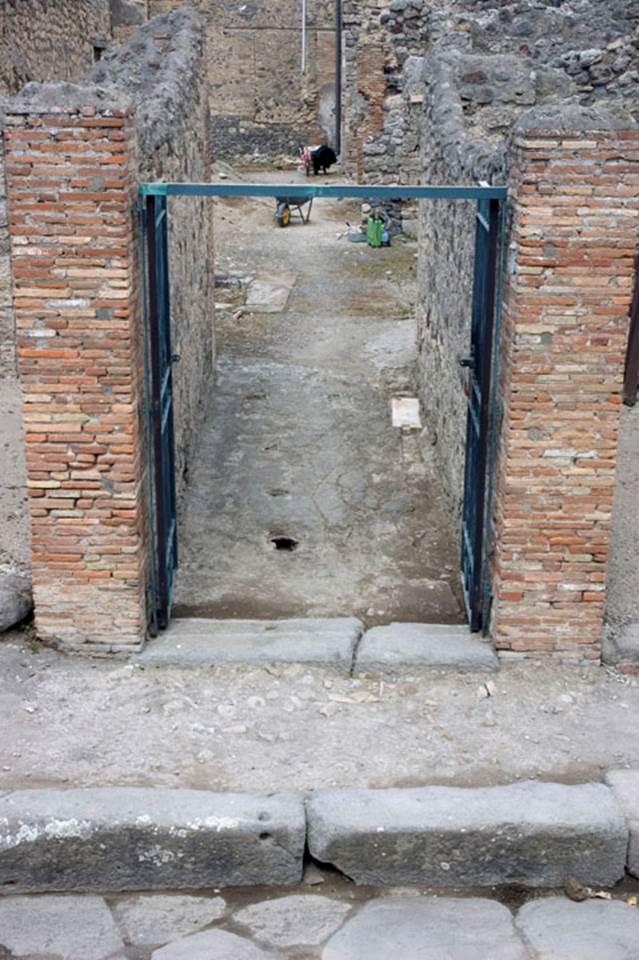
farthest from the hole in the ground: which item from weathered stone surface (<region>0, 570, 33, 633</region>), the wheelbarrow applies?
the wheelbarrow

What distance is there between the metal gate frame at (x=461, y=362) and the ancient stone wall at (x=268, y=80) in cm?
2560

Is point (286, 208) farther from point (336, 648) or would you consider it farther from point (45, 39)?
point (336, 648)

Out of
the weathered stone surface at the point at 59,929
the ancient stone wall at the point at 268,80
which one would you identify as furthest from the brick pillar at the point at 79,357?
the ancient stone wall at the point at 268,80

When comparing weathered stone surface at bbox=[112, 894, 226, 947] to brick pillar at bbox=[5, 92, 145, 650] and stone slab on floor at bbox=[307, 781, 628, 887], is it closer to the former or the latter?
stone slab on floor at bbox=[307, 781, 628, 887]

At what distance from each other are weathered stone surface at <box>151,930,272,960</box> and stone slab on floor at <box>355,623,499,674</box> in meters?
1.84

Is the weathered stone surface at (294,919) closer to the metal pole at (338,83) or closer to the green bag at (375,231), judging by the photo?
the green bag at (375,231)

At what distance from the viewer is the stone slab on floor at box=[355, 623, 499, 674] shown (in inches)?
238

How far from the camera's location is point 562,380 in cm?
573

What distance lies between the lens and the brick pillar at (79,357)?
5.43 meters

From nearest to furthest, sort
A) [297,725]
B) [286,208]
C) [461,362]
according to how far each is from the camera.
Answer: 1. [297,725]
2. [461,362]
3. [286,208]

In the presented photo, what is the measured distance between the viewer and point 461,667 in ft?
19.9

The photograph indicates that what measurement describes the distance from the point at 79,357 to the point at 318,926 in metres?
2.94

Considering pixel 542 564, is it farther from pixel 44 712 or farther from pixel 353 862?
pixel 44 712

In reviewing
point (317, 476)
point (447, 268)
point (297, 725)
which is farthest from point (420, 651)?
point (447, 268)
